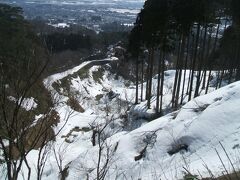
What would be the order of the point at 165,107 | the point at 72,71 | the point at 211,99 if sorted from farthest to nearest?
1. the point at 72,71
2. the point at 165,107
3. the point at 211,99

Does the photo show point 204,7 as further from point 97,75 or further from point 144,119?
point 97,75

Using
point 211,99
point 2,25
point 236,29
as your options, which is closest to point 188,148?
point 211,99

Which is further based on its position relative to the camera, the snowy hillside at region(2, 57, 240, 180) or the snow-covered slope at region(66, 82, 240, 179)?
the snow-covered slope at region(66, 82, 240, 179)

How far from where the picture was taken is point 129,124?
2678 cm

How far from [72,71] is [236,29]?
112 feet

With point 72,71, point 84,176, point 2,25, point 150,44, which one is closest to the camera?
point 84,176

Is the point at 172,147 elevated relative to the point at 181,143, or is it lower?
lower

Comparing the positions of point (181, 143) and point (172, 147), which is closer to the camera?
point (181, 143)

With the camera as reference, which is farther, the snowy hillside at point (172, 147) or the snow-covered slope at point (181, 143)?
the snow-covered slope at point (181, 143)

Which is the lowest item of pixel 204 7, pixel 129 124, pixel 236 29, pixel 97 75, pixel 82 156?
pixel 97 75

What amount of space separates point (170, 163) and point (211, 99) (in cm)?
506

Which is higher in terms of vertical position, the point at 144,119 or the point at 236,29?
the point at 236,29

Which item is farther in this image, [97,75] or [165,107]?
[97,75]

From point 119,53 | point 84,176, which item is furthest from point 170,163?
point 119,53
